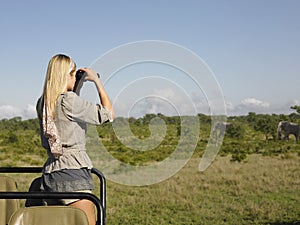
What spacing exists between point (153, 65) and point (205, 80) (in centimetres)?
31

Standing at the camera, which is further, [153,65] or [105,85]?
[153,65]

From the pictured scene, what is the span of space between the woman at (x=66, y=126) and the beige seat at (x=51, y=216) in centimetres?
19

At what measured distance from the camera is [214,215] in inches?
282

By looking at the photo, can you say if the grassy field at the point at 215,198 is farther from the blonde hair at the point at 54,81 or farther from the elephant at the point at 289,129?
the elephant at the point at 289,129

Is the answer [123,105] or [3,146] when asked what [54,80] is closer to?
[123,105]

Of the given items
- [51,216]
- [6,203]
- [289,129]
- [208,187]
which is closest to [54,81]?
[51,216]

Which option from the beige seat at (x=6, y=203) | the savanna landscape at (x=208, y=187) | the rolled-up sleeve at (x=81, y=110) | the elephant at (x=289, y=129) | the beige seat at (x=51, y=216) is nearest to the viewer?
the beige seat at (x=51, y=216)

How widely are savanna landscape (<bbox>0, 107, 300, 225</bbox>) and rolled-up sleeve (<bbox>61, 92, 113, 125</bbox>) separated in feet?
0.89

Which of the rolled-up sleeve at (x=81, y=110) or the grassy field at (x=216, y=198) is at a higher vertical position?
the rolled-up sleeve at (x=81, y=110)

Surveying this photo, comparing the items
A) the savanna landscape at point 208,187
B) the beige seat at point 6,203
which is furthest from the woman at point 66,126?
the beige seat at point 6,203

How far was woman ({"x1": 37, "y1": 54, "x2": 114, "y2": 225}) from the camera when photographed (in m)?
2.46

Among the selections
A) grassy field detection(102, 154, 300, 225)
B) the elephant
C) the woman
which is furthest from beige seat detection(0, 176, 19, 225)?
the elephant

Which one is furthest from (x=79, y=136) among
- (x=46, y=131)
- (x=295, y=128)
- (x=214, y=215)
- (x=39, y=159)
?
(x=295, y=128)

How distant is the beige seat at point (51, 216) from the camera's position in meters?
2.26
